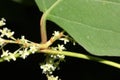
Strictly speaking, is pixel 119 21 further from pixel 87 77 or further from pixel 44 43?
pixel 87 77

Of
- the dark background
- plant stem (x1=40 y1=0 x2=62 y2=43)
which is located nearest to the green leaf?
plant stem (x1=40 y1=0 x2=62 y2=43)

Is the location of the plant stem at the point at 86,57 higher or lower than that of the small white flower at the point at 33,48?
lower

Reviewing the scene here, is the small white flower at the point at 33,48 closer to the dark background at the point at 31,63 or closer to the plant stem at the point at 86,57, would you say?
the plant stem at the point at 86,57

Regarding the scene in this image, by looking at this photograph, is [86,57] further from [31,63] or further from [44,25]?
[31,63]

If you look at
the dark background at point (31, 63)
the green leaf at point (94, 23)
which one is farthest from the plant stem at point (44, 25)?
the dark background at point (31, 63)

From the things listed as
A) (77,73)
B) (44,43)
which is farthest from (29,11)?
(44,43)

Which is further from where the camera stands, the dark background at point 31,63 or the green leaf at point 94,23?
the dark background at point 31,63
